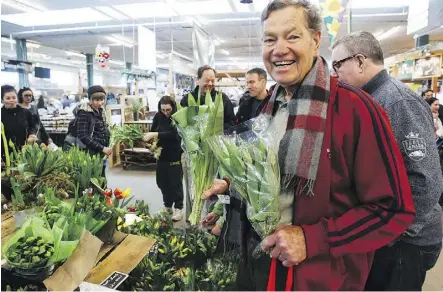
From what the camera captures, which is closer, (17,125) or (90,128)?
(90,128)

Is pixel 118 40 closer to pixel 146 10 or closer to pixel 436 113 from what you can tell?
pixel 146 10

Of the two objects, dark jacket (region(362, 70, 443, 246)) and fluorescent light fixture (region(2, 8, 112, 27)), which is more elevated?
fluorescent light fixture (region(2, 8, 112, 27))

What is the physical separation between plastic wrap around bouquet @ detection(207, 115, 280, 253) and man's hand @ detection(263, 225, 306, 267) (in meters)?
0.05

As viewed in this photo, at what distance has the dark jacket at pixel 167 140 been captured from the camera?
3.85 meters

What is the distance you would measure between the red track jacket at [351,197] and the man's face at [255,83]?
2.61 meters

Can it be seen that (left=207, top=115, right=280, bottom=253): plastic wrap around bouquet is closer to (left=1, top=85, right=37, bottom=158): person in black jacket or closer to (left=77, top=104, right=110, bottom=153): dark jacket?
(left=77, top=104, right=110, bottom=153): dark jacket

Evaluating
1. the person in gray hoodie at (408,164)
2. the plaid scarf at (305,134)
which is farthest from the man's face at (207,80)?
the plaid scarf at (305,134)

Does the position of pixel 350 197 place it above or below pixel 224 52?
below

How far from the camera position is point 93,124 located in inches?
150

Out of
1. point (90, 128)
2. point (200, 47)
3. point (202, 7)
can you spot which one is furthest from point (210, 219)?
point (202, 7)

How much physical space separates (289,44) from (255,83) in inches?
103

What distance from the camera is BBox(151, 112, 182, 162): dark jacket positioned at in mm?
3849

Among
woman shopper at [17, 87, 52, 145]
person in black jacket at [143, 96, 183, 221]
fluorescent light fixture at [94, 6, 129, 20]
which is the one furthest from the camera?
fluorescent light fixture at [94, 6, 129, 20]

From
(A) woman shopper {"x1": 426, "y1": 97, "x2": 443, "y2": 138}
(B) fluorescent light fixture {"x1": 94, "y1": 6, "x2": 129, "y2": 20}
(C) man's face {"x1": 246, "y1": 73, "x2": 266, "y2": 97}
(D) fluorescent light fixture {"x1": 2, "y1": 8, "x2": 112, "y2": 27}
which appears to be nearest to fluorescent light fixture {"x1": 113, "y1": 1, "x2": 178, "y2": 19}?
(B) fluorescent light fixture {"x1": 94, "y1": 6, "x2": 129, "y2": 20}
